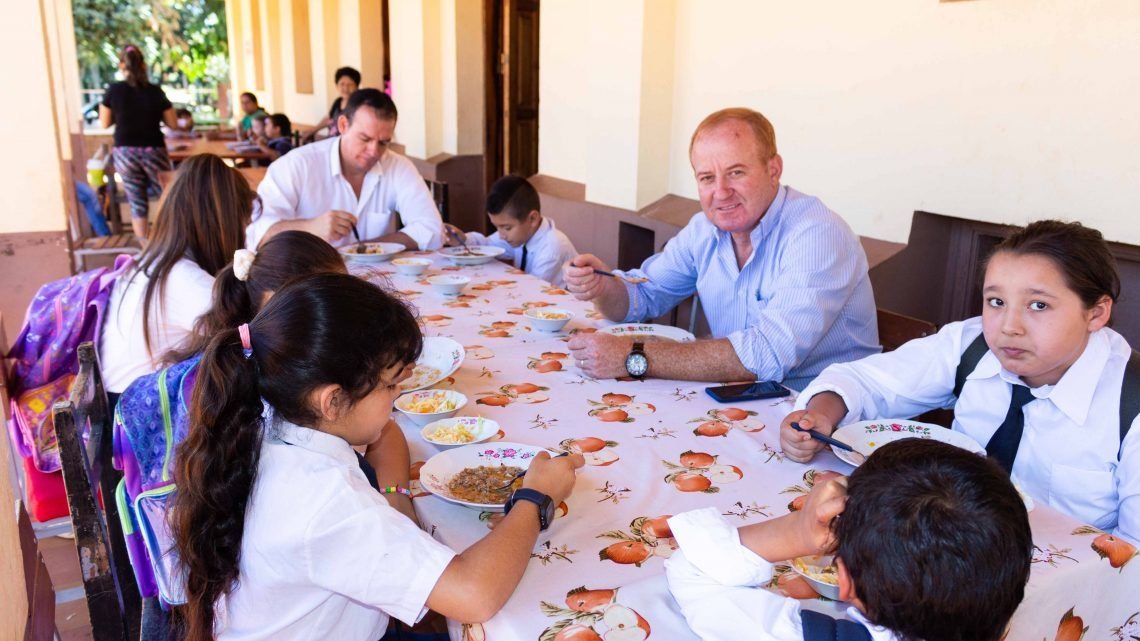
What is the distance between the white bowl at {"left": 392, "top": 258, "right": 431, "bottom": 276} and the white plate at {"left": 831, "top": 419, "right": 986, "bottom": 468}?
5.88 ft

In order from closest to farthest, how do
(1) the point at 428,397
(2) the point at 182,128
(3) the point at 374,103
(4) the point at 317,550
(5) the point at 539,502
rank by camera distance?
(4) the point at 317,550, (5) the point at 539,502, (1) the point at 428,397, (3) the point at 374,103, (2) the point at 182,128

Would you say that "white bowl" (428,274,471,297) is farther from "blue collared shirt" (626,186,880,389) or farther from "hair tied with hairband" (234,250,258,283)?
"hair tied with hairband" (234,250,258,283)

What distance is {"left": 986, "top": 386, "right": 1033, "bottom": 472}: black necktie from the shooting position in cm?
146

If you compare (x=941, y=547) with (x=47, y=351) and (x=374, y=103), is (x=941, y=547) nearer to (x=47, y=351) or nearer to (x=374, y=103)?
Answer: (x=47, y=351)

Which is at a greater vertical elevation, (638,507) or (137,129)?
(137,129)

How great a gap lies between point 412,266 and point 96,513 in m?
1.70

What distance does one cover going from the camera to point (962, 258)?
9.88 ft

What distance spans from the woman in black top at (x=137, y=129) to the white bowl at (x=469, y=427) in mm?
6131

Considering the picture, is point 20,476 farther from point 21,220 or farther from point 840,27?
point 840,27

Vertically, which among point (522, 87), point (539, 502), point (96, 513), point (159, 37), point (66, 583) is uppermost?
point (159, 37)

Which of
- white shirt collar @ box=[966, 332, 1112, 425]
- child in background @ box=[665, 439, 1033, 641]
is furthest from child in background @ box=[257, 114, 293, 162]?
child in background @ box=[665, 439, 1033, 641]

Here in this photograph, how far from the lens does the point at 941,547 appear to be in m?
0.79

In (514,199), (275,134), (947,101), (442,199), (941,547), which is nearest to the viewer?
(941,547)

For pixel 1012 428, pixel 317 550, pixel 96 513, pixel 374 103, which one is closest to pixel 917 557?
pixel 317 550
